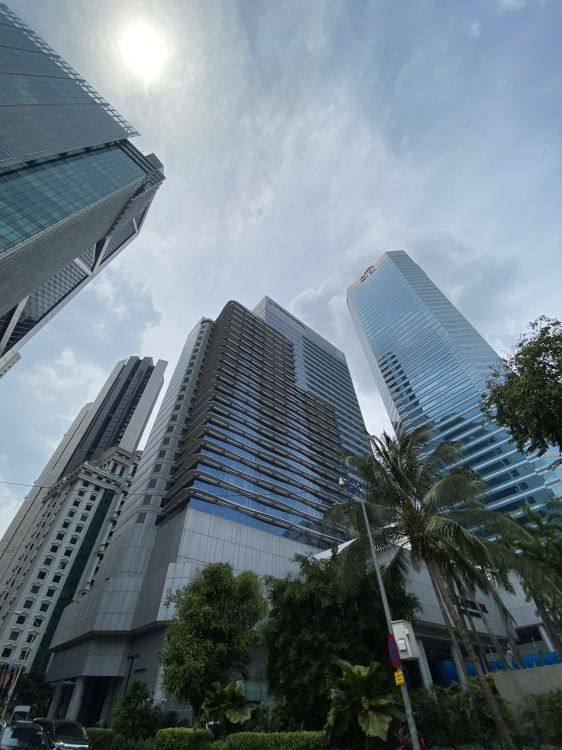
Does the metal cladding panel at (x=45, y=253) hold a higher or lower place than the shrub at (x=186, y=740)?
higher

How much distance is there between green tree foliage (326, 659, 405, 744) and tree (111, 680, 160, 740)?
15.7 m

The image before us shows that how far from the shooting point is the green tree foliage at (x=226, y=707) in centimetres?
1691

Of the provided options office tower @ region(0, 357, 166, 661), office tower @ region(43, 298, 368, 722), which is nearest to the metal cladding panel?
office tower @ region(43, 298, 368, 722)

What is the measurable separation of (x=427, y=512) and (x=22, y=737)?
17.5 m

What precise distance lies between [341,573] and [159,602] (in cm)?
2224

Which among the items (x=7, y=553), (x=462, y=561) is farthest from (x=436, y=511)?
(x=7, y=553)

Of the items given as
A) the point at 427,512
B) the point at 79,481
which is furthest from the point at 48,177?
the point at 427,512

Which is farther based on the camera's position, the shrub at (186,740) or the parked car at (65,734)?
the shrub at (186,740)

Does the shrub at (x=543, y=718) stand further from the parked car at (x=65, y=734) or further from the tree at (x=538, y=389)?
the parked car at (x=65, y=734)

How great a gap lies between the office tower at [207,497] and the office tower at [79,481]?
94.5ft

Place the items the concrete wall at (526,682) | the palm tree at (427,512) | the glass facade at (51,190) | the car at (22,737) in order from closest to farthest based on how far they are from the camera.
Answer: the car at (22,737) → the concrete wall at (526,682) → the palm tree at (427,512) → the glass facade at (51,190)

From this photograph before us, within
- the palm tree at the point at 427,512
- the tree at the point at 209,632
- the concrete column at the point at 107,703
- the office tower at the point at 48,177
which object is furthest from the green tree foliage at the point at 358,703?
the office tower at the point at 48,177

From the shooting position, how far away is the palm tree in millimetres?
15648

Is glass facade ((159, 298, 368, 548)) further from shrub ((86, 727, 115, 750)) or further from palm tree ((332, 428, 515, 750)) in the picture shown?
shrub ((86, 727, 115, 750))
